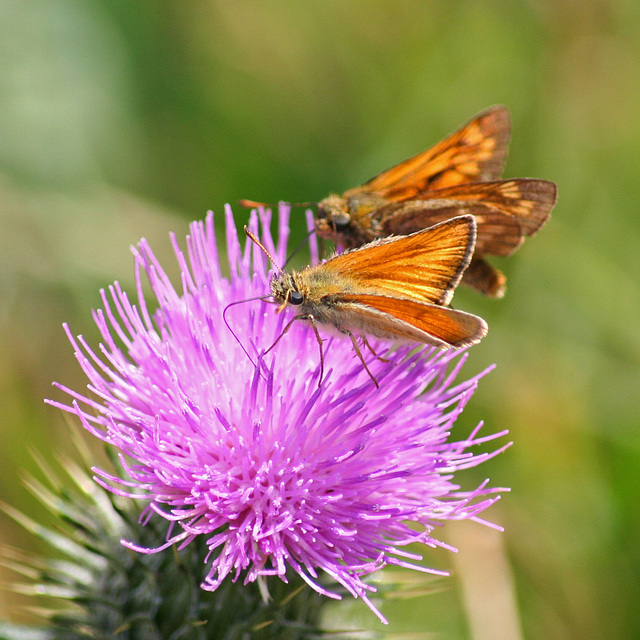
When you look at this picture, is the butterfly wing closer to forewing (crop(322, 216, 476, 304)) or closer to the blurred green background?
forewing (crop(322, 216, 476, 304))

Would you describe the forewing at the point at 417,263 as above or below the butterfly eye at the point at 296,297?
above

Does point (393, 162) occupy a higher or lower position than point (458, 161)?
higher

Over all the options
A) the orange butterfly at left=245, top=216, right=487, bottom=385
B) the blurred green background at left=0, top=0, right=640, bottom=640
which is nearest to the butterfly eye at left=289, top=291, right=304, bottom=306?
the orange butterfly at left=245, top=216, right=487, bottom=385

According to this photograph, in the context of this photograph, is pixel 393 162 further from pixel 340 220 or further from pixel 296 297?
pixel 296 297

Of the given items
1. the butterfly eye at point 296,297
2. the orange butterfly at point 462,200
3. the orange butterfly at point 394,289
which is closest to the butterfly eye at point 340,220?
the orange butterfly at point 462,200

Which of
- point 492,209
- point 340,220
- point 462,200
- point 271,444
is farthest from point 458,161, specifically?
point 271,444

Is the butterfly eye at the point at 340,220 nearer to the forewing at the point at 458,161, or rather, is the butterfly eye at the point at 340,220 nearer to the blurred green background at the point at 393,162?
the forewing at the point at 458,161
